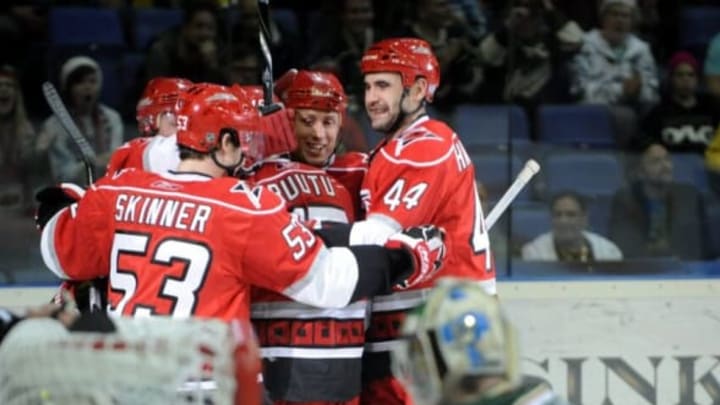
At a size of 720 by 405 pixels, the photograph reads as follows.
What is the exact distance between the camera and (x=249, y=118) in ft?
16.0

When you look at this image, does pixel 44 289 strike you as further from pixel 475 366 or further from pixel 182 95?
pixel 475 366

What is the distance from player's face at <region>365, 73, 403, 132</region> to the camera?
17.2 ft

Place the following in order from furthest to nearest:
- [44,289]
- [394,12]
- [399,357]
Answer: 1. [394,12]
2. [44,289]
3. [399,357]

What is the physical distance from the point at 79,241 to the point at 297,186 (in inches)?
23.9

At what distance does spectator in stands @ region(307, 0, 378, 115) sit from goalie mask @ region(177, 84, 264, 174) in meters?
1.99

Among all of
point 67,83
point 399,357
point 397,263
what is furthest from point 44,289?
point 399,357

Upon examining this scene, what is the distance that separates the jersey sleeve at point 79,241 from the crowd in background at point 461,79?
158cm

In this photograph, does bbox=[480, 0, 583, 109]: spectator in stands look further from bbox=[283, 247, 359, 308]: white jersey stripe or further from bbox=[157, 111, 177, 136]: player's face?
bbox=[283, 247, 359, 308]: white jersey stripe

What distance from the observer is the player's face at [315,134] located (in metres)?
5.34

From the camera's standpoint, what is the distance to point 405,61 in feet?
17.3

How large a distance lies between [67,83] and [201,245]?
2294mm

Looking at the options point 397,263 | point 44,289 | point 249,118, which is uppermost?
point 249,118

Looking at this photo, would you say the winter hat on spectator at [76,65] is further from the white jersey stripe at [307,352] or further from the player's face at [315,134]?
the white jersey stripe at [307,352]

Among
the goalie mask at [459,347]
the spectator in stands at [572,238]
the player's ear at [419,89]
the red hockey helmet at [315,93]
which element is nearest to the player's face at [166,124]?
the red hockey helmet at [315,93]
